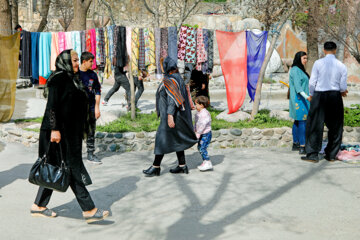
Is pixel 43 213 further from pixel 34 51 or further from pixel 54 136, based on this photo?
pixel 34 51

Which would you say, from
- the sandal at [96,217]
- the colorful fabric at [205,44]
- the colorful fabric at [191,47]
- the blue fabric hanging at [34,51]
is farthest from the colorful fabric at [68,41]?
the sandal at [96,217]

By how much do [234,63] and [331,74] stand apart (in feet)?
11.1

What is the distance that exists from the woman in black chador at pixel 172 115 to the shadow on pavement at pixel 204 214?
0.48 meters

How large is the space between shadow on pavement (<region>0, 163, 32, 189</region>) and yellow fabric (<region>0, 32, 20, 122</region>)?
327 cm

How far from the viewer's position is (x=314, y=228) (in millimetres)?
4984

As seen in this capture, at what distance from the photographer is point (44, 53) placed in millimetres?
10680

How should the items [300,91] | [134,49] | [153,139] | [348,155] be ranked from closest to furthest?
[348,155] < [300,91] < [153,139] < [134,49]

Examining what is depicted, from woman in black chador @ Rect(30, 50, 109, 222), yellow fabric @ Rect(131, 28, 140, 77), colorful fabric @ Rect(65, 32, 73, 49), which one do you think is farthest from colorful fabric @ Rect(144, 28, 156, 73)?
woman in black chador @ Rect(30, 50, 109, 222)

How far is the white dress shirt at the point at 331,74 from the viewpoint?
7.65m

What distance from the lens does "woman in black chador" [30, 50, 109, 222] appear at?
16.2 feet

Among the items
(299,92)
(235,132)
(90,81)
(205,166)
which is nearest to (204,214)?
(205,166)

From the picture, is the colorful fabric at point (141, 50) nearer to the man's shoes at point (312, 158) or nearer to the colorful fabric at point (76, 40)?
the colorful fabric at point (76, 40)

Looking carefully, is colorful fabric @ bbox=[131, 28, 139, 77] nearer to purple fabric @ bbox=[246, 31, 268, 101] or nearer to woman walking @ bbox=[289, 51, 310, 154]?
purple fabric @ bbox=[246, 31, 268, 101]

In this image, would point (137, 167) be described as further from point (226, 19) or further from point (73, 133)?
point (226, 19)
